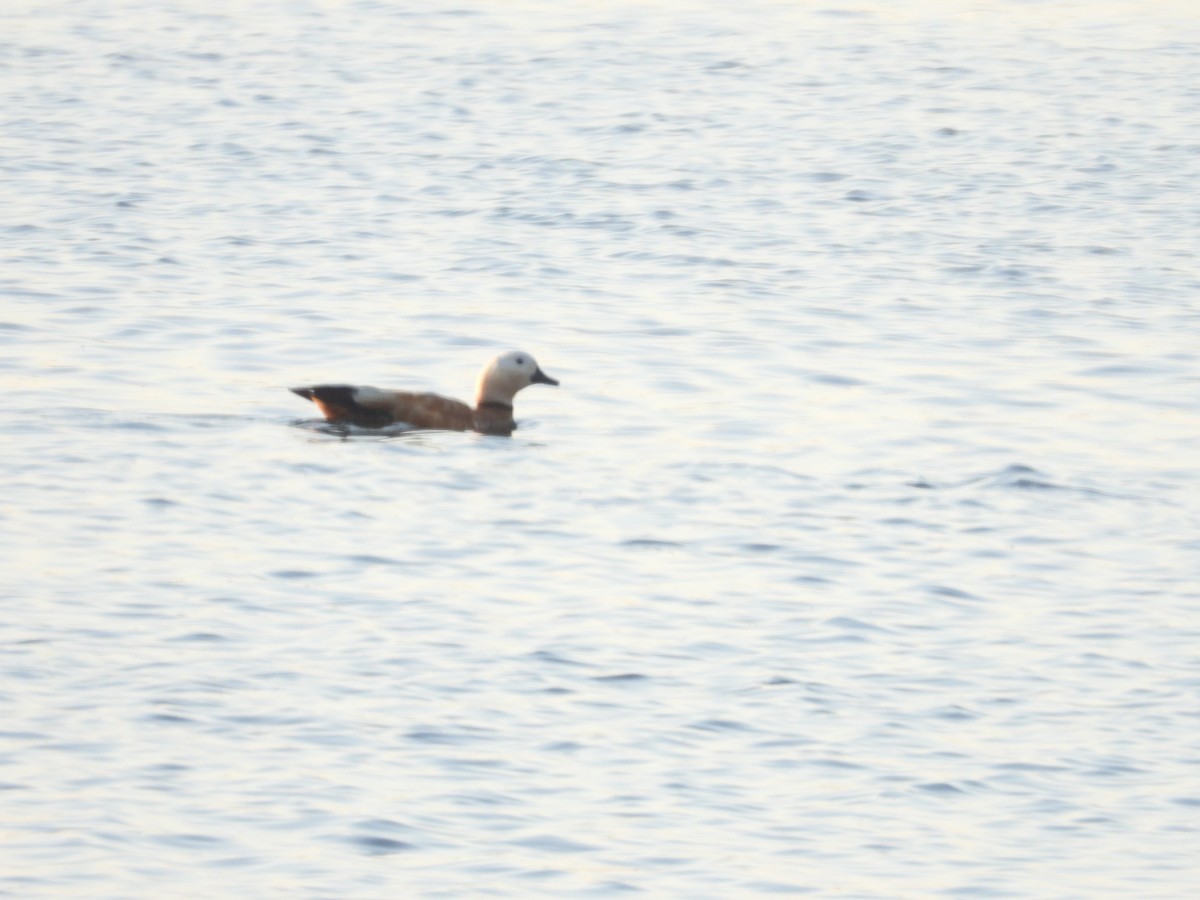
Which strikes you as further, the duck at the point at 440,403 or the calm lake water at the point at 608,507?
the duck at the point at 440,403

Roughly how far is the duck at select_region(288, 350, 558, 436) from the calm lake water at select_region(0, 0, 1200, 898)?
175 millimetres

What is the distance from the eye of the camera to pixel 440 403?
1523 cm

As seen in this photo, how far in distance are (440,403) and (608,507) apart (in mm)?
2209

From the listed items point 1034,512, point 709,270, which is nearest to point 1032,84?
point 709,270

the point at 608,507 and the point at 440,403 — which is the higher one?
the point at 440,403

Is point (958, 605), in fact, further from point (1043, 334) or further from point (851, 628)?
point (1043, 334)

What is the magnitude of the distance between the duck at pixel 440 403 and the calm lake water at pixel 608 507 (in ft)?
0.58

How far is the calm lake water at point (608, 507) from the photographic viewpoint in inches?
348

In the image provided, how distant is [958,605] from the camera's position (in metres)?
A: 11.6

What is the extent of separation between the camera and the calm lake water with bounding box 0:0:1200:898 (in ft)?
29.0

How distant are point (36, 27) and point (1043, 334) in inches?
827

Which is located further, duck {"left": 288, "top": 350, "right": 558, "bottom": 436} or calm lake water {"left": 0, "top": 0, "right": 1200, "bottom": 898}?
duck {"left": 288, "top": 350, "right": 558, "bottom": 436}

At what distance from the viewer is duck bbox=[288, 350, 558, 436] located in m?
14.8

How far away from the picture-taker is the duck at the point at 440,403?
14820mm
